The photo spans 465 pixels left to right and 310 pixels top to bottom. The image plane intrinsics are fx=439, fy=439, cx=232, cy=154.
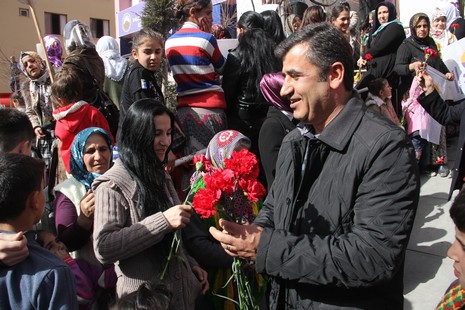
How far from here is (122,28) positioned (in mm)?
23297

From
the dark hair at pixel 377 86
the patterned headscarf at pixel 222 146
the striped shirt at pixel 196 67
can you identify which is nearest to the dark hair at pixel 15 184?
the patterned headscarf at pixel 222 146

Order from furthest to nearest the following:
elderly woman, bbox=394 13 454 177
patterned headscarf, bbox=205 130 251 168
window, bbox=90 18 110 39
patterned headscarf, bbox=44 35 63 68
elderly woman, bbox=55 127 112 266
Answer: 1. window, bbox=90 18 110 39
2. patterned headscarf, bbox=44 35 63 68
3. elderly woman, bbox=394 13 454 177
4. patterned headscarf, bbox=205 130 251 168
5. elderly woman, bbox=55 127 112 266

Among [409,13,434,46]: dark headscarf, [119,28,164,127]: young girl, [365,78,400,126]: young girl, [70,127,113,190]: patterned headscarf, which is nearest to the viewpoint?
[70,127,113,190]: patterned headscarf

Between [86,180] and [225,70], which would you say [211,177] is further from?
[225,70]

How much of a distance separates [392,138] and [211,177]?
0.70 meters

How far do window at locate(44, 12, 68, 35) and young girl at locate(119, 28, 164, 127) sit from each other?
30.1 meters

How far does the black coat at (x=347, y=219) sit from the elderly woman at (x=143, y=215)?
0.71 metres

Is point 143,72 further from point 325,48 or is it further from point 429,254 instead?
point 429,254

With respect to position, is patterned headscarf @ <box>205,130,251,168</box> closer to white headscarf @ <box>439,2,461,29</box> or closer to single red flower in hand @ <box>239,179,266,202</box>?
single red flower in hand @ <box>239,179,266,202</box>

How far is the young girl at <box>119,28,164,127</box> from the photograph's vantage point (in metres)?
4.19

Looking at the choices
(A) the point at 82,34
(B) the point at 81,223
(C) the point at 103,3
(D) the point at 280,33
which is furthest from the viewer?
(C) the point at 103,3

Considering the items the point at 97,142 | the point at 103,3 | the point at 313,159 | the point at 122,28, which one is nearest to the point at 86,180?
the point at 97,142

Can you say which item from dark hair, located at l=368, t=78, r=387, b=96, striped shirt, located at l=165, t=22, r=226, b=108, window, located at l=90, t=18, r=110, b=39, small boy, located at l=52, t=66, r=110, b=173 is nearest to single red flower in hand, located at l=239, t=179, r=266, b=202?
striped shirt, located at l=165, t=22, r=226, b=108

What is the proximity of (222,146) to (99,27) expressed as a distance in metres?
33.5
